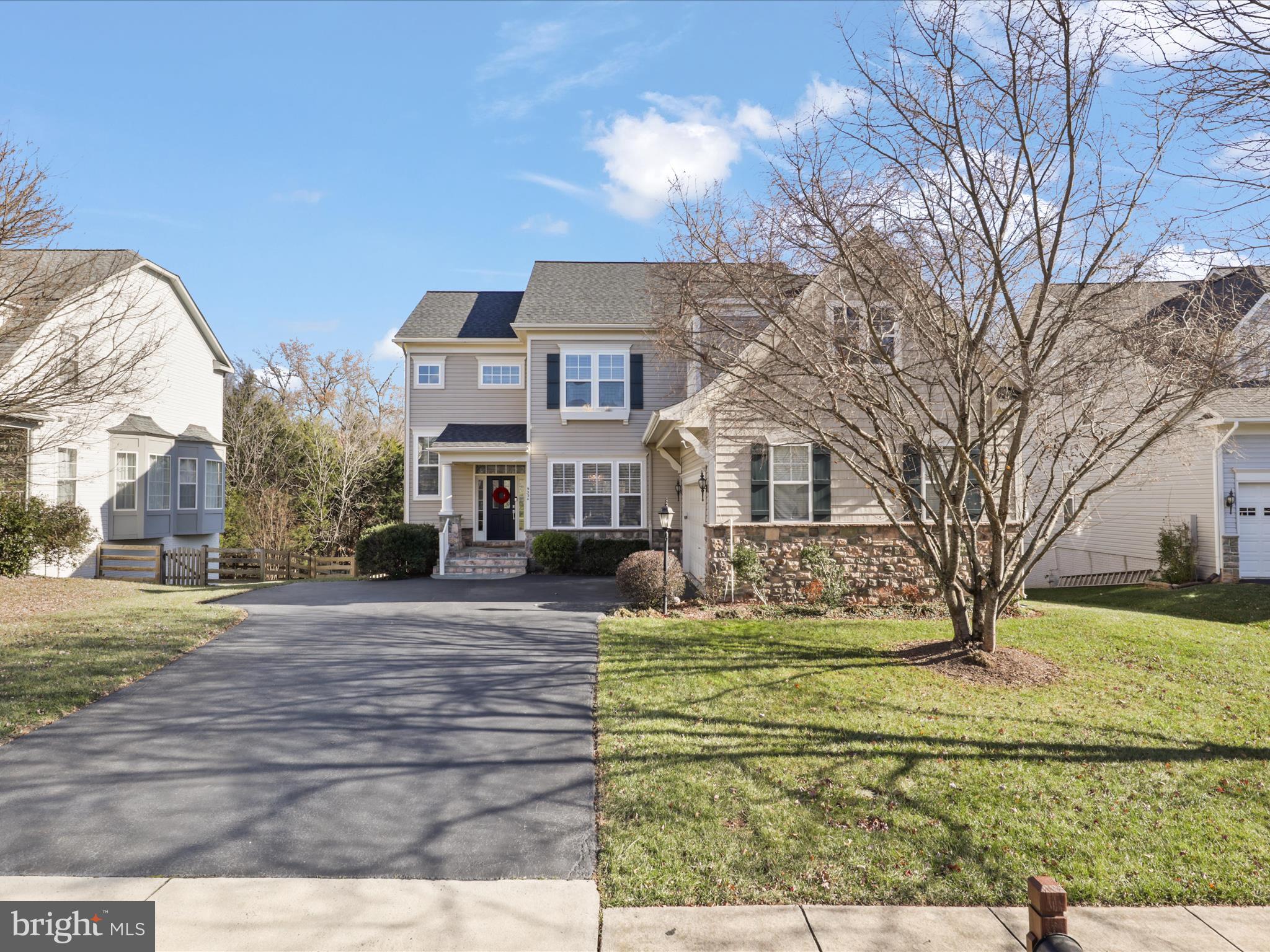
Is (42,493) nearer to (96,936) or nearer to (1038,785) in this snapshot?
(96,936)

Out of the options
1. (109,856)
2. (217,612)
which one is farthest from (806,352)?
(217,612)

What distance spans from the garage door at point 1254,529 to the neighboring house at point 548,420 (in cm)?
1226

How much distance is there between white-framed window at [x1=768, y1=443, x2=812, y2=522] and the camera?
508 inches

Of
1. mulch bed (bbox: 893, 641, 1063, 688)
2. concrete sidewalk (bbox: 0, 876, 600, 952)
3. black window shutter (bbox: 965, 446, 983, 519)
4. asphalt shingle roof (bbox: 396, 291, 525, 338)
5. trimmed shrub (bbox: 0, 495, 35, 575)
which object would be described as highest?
asphalt shingle roof (bbox: 396, 291, 525, 338)

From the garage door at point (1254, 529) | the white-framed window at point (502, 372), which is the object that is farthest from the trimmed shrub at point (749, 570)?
the garage door at point (1254, 529)

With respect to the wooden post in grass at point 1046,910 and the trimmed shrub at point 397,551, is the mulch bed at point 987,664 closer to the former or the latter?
the wooden post in grass at point 1046,910

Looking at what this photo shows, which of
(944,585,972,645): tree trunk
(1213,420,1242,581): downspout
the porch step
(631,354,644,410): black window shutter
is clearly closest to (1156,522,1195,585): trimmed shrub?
(1213,420,1242,581): downspout

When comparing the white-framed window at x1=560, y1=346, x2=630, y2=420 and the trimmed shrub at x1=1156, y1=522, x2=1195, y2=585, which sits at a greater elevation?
the white-framed window at x1=560, y1=346, x2=630, y2=420

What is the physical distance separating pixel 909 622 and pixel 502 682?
6502mm

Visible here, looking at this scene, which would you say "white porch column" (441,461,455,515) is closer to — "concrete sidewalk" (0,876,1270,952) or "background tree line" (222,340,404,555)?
"background tree line" (222,340,404,555)

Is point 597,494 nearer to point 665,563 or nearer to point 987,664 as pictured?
point 665,563

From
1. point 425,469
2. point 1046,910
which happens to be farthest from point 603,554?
point 1046,910

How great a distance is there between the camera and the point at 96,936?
354 cm

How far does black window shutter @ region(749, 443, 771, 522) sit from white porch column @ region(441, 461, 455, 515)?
28.2ft
